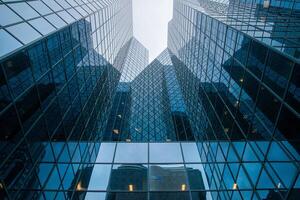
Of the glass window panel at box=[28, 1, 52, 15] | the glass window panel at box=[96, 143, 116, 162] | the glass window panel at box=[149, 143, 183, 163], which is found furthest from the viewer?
the glass window panel at box=[96, 143, 116, 162]

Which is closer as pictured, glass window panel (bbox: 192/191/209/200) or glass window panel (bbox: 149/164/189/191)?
glass window panel (bbox: 192/191/209/200)

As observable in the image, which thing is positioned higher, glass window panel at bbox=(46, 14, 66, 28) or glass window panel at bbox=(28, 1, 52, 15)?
glass window panel at bbox=(28, 1, 52, 15)

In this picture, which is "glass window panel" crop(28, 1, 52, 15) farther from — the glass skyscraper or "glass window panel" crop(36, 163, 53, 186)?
"glass window panel" crop(36, 163, 53, 186)

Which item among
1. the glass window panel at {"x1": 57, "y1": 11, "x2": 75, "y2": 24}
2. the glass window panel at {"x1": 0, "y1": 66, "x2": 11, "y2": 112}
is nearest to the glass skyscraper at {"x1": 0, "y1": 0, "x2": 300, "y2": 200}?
the glass window panel at {"x1": 0, "y1": 66, "x2": 11, "y2": 112}

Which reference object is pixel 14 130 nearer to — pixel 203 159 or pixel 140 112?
pixel 203 159

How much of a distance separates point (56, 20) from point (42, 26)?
90.2 inches

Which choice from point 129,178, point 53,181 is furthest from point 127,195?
point 53,181

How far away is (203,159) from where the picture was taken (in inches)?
865

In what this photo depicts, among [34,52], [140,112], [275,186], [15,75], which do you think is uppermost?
[34,52]

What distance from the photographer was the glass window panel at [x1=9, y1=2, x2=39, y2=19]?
13.1m

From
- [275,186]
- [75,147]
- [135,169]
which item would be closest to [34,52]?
[75,147]

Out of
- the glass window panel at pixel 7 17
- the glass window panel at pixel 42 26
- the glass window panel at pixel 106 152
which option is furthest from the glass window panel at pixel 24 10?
the glass window panel at pixel 106 152

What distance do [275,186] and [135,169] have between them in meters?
10.3

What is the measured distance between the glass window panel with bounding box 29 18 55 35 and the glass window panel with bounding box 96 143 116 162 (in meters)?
11.3
